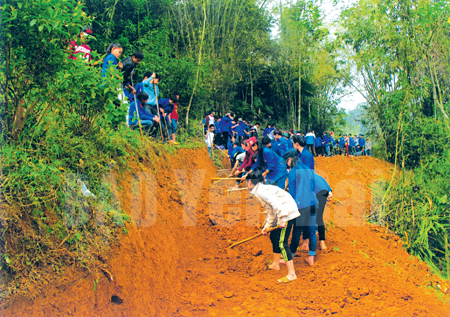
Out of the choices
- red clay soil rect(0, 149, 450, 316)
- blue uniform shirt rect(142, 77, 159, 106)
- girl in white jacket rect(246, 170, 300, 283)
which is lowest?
red clay soil rect(0, 149, 450, 316)

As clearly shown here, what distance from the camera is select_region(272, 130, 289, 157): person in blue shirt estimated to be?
368 inches

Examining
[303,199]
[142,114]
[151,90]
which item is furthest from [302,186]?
[151,90]

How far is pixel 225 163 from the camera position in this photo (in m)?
10.7

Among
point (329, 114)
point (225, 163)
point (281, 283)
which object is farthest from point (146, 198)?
point (329, 114)

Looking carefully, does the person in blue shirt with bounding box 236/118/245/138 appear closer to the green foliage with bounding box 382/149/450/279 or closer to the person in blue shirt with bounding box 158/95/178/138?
the person in blue shirt with bounding box 158/95/178/138

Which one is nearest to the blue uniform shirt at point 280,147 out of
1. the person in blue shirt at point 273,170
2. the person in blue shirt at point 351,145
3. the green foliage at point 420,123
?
the green foliage at point 420,123

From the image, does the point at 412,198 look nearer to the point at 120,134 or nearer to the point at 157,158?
the point at 157,158

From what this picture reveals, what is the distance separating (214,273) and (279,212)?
57.8 inches

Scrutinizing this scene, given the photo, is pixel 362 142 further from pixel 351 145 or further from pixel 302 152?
pixel 302 152

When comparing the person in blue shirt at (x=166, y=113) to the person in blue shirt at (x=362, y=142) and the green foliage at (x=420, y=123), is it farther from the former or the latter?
the person in blue shirt at (x=362, y=142)

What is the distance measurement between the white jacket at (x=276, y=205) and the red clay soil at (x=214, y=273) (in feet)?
3.23

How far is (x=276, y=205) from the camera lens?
14.7 ft

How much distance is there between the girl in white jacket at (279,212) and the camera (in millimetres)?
4461

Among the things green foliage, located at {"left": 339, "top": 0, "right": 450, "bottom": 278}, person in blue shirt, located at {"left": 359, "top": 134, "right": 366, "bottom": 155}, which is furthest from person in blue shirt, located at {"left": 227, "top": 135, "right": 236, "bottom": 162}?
person in blue shirt, located at {"left": 359, "top": 134, "right": 366, "bottom": 155}
